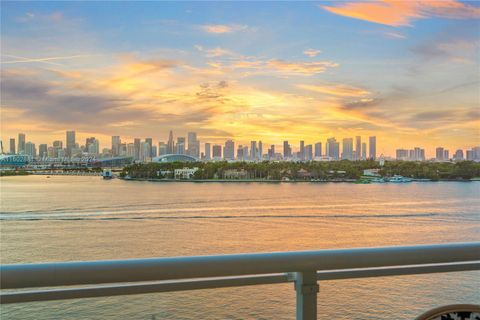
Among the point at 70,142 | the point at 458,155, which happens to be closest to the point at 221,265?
the point at 458,155

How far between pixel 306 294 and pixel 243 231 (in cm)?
2366

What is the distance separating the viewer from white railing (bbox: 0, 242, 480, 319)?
0.85m

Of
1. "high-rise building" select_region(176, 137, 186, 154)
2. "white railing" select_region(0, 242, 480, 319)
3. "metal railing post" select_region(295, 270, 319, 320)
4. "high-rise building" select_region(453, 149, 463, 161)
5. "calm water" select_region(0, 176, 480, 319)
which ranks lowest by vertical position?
"calm water" select_region(0, 176, 480, 319)

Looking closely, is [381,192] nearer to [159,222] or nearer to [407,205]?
[407,205]

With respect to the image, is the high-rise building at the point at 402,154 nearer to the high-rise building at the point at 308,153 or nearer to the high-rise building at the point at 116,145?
the high-rise building at the point at 308,153

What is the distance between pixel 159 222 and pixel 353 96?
21.2m

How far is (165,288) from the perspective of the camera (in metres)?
0.94

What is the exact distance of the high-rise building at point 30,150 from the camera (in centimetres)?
4080

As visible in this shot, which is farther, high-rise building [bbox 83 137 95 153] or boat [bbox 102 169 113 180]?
boat [bbox 102 169 113 180]

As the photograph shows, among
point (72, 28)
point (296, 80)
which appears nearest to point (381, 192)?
point (296, 80)

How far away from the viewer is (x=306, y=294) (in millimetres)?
1017

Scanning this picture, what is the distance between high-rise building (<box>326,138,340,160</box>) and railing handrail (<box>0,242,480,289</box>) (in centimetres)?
4598

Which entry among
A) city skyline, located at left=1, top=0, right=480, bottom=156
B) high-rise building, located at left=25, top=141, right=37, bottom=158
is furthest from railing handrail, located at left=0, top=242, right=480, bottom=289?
high-rise building, located at left=25, top=141, right=37, bottom=158

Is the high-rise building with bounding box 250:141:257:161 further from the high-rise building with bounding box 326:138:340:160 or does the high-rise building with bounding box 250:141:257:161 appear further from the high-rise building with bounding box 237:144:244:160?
the high-rise building with bounding box 326:138:340:160
